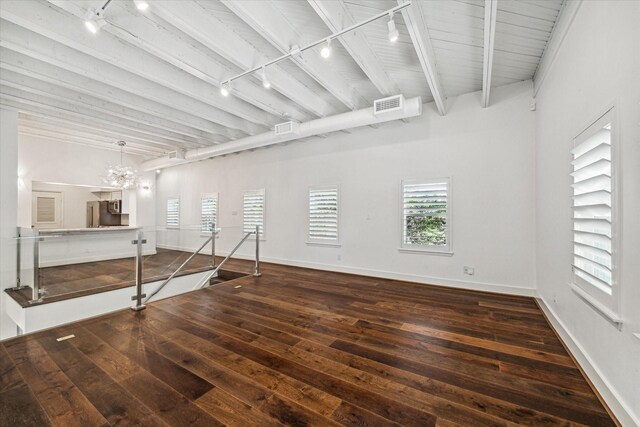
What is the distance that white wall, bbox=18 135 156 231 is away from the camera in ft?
19.6

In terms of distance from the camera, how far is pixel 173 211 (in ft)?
28.9

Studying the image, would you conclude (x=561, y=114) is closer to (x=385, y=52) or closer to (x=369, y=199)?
(x=385, y=52)

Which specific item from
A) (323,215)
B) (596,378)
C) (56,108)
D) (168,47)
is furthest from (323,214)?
(56,108)

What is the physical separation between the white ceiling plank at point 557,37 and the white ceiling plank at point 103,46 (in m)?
4.31

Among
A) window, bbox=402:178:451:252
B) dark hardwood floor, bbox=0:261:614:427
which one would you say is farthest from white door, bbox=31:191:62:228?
window, bbox=402:178:451:252

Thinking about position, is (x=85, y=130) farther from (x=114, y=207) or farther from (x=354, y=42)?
(x=354, y=42)

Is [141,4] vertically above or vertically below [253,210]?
above

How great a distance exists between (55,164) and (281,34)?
284 inches

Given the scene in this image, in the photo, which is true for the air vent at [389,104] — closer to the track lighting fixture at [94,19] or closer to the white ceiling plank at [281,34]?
the white ceiling plank at [281,34]

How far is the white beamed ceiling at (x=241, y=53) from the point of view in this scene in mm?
2525

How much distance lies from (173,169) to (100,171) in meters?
1.94

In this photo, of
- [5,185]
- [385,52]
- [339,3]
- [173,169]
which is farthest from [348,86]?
[173,169]

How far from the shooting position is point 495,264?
4039 millimetres

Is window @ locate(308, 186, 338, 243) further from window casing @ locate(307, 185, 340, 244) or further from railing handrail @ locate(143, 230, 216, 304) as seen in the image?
railing handrail @ locate(143, 230, 216, 304)
